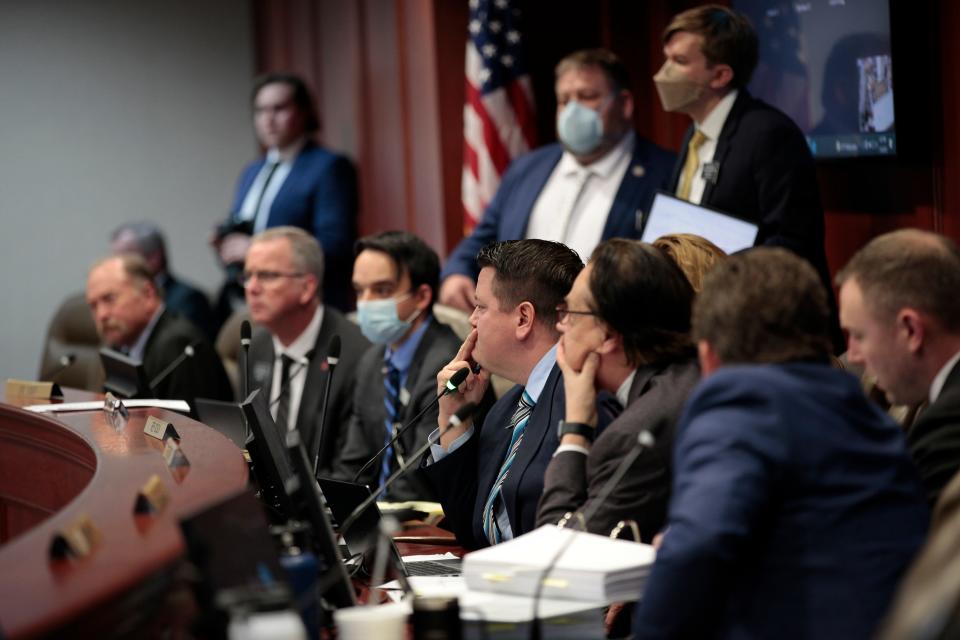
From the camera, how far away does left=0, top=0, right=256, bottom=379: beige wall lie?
8.04 m

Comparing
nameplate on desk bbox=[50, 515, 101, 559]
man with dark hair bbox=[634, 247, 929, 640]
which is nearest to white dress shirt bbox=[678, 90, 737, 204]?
man with dark hair bbox=[634, 247, 929, 640]

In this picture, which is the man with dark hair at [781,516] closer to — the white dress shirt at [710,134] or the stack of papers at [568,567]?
the stack of papers at [568,567]

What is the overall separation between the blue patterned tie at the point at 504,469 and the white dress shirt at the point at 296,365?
1.46 meters

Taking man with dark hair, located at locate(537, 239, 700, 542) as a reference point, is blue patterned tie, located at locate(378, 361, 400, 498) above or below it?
below

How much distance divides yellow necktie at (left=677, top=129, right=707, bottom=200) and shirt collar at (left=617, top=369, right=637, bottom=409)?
1592mm

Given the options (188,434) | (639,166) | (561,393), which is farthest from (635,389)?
(639,166)

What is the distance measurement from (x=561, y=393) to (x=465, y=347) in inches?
21.8

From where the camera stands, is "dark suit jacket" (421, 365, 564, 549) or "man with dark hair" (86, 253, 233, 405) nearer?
"dark suit jacket" (421, 365, 564, 549)

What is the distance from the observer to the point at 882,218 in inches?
165

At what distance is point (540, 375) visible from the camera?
2947 millimetres

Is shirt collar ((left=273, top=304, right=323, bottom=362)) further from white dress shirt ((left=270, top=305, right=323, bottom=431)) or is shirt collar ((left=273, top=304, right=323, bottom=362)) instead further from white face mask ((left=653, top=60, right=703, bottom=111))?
white face mask ((left=653, top=60, right=703, bottom=111))

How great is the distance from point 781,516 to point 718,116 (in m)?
2.34

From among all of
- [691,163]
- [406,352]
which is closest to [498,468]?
[406,352]

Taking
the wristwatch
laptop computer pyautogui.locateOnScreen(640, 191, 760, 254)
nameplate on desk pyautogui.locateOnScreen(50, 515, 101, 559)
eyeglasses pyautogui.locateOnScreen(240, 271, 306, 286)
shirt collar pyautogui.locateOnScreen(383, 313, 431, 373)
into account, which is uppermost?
laptop computer pyautogui.locateOnScreen(640, 191, 760, 254)
